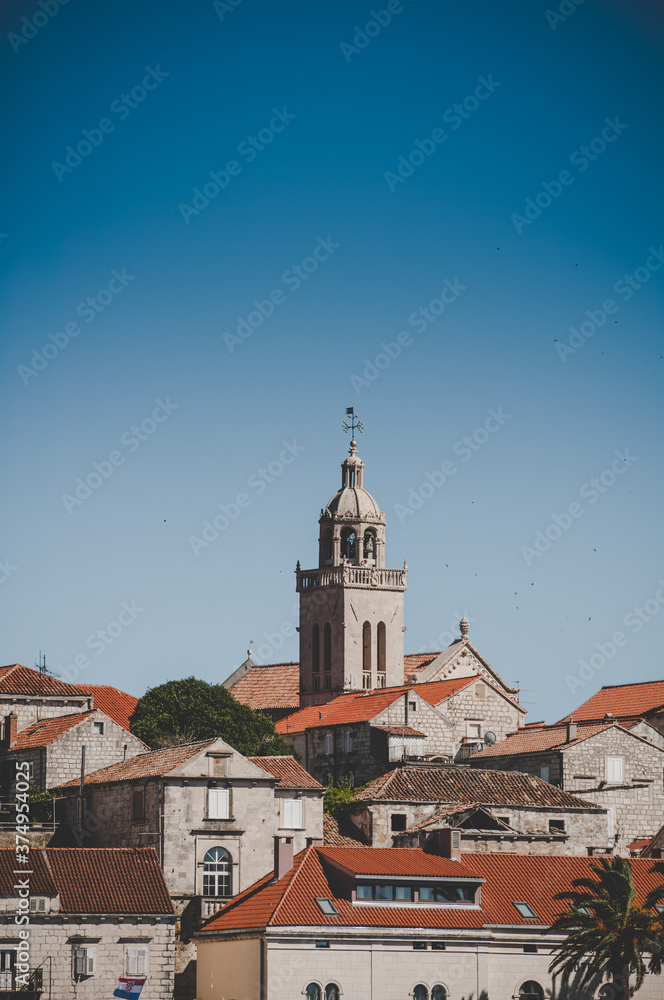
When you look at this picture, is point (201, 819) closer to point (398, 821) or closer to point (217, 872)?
point (217, 872)

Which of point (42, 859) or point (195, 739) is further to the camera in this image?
point (195, 739)

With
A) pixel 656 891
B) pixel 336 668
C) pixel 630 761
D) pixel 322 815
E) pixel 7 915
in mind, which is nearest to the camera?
pixel 7 915

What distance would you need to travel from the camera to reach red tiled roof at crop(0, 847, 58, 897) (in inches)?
2534

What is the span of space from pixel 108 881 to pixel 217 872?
21.5ft

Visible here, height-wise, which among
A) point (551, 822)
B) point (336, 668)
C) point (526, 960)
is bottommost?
point (526, 960)

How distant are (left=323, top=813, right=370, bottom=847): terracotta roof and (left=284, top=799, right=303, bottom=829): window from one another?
1.47 m

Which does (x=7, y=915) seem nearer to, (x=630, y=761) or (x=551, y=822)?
(x=551, y=822)

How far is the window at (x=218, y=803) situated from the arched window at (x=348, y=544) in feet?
128

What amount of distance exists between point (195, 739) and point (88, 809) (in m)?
13.5

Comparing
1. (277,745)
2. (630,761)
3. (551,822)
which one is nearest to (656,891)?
(551,822)

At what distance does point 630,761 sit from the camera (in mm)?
88312

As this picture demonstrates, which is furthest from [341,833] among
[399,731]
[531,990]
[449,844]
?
[531,990]

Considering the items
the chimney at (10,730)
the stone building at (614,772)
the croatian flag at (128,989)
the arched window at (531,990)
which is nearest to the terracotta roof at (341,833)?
the stone building at (614,772)

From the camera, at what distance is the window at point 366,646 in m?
111
